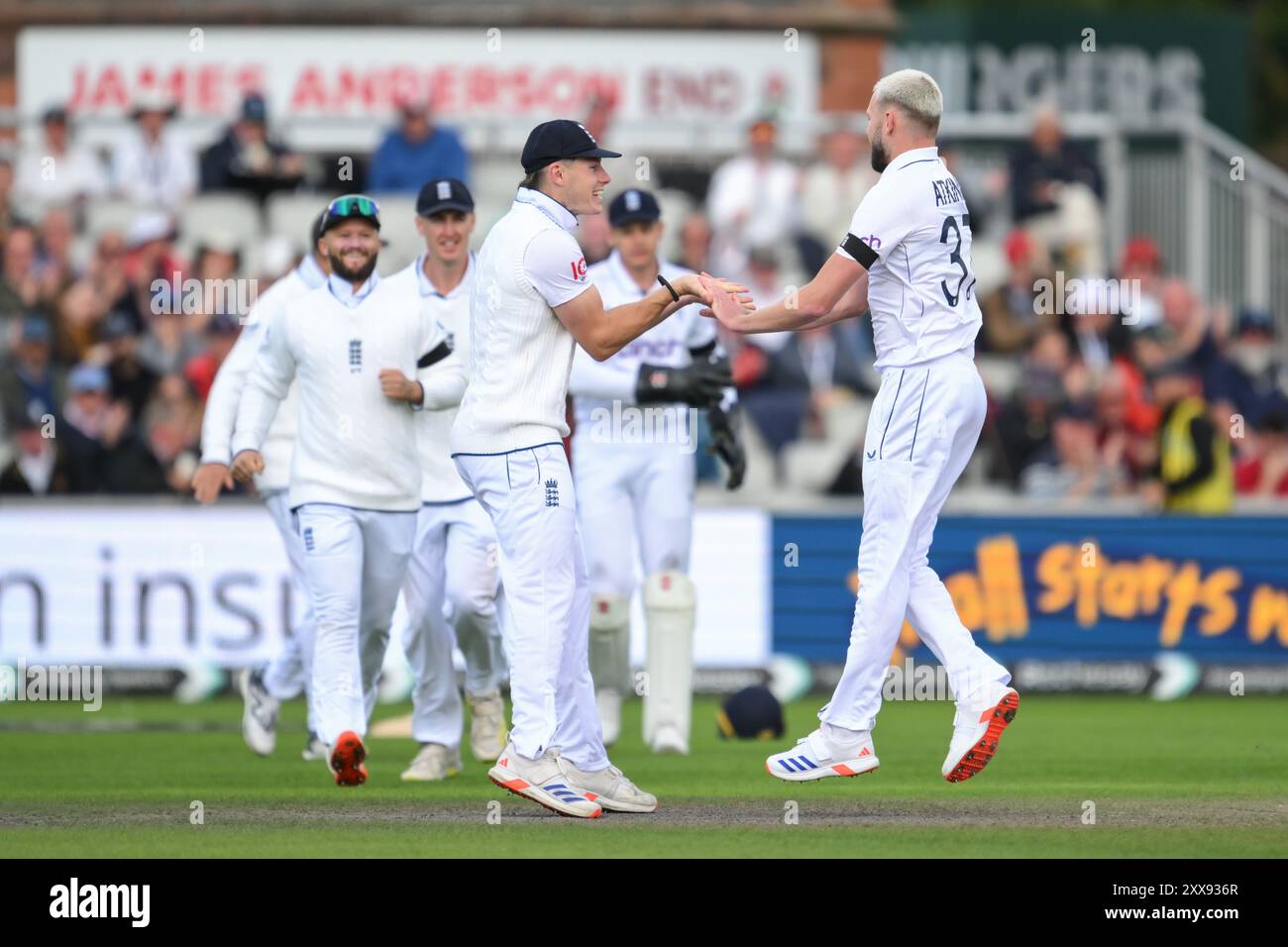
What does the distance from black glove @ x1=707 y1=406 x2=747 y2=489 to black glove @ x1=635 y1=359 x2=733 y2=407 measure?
67 centimetres

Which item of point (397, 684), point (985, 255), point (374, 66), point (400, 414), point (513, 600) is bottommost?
point (397, 684)

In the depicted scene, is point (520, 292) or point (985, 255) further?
point (985, 255)

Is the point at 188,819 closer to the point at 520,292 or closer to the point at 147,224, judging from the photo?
the point at 520,292

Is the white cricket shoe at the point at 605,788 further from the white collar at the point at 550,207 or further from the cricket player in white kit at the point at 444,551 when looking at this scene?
the white collar at the point at 550,207

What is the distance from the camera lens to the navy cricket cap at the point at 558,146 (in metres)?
9.84

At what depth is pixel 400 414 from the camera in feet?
37.8

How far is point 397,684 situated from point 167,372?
394 centimetres

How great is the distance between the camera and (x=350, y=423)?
37.2 feet

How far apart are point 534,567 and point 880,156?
2426 millimetres

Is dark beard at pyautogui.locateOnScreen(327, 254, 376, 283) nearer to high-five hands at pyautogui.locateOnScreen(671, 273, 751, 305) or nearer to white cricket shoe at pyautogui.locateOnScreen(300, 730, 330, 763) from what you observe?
high-five hands at pyautogui.locateOnScreen(671, 273, 751, 305)

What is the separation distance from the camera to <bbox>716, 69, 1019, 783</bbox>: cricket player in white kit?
1014 cm

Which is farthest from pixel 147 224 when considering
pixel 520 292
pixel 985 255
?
pixel 520 292

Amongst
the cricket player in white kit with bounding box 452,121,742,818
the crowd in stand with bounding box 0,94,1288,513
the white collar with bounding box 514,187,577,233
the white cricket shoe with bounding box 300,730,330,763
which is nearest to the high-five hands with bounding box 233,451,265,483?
the cricket player in white kit with bounding box 452,121,742,818

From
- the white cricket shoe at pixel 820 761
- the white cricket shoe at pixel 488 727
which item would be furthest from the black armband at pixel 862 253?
the white cricket shoe at pixel 488 727
